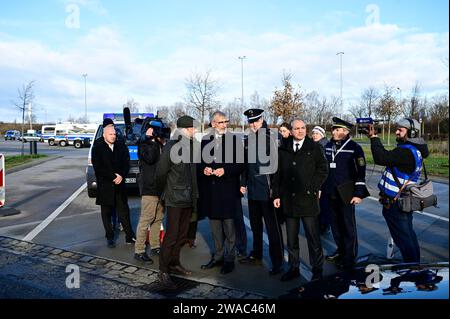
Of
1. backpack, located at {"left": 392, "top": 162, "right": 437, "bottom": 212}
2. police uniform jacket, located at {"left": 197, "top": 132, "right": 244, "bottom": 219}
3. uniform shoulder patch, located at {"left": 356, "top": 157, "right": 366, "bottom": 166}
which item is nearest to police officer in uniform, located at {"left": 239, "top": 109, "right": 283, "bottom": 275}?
police uniform jacket, located at {"left": 197, "top": 132, "right": 244, "bottom": 219}

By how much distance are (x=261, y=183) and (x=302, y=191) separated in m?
0.57

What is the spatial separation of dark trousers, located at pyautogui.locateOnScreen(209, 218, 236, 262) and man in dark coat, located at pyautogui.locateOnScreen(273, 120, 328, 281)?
27.3 inches

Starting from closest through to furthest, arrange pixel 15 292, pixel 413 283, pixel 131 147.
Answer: pixel 413 283 → pixel 15 292 → pixel 131 147

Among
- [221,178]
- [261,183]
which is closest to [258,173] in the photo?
[261,183]

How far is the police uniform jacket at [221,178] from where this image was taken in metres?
5.18

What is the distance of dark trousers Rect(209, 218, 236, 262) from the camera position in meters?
5.31

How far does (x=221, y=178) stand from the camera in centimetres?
525

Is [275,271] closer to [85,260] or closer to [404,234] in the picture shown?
[404,234]

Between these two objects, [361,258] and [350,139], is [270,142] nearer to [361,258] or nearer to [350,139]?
[350,139]

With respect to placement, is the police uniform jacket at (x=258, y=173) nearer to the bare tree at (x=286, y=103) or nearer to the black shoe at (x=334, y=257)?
the black shoe at (x=334, y=257)

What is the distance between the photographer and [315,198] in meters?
5.02

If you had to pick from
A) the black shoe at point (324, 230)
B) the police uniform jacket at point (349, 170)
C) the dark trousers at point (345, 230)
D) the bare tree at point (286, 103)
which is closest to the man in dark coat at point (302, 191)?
the dark trousers at point (345, 230)
